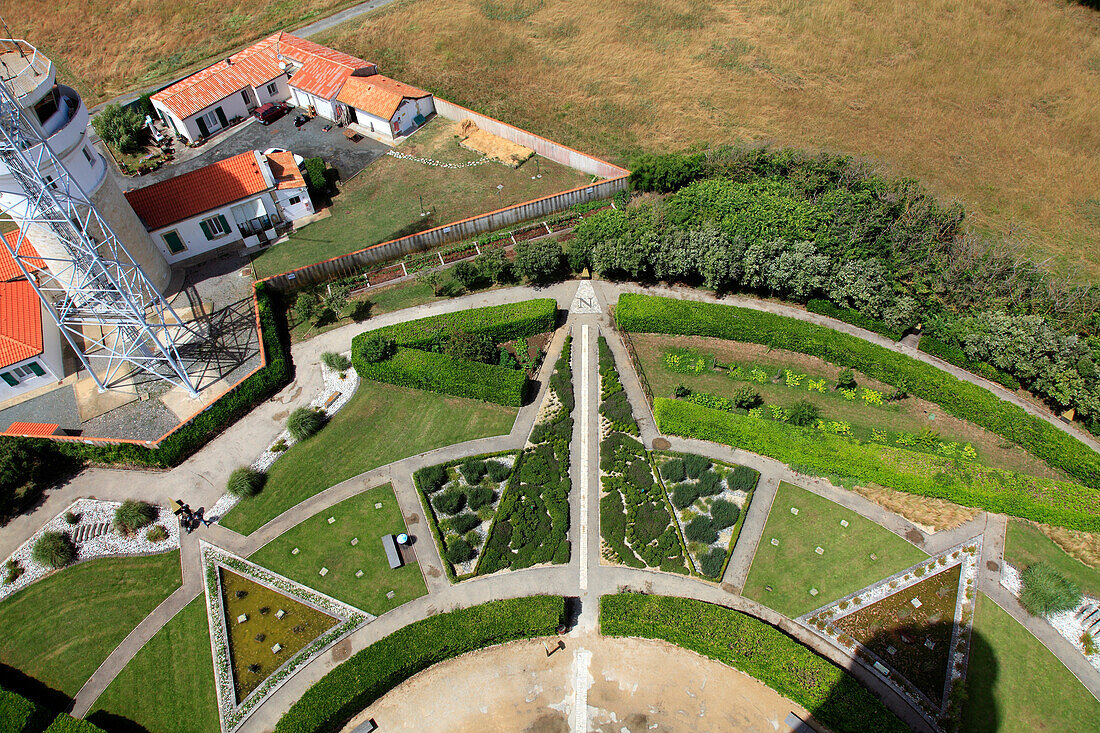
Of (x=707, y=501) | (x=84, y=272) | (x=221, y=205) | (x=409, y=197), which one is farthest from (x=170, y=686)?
(x=409, y=197)

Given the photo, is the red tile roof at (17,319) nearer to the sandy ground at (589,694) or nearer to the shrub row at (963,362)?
the sandy ground at (589,694)

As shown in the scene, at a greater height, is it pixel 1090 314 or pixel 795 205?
pixel 795 205

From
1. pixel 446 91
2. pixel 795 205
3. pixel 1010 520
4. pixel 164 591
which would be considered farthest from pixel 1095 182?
pixel 164 591

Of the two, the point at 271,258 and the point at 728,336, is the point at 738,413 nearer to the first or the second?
the point at 728,336

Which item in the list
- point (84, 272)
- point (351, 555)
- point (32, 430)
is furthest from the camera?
point (32, 430)

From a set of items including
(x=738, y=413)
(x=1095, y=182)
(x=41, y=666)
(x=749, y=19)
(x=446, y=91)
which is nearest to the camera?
(x=41, y=666)

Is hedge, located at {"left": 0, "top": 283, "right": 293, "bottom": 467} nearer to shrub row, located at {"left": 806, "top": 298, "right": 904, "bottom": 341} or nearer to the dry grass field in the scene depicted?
the dry grass field

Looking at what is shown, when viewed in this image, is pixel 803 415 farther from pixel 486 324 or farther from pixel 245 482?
pixel 245 482
